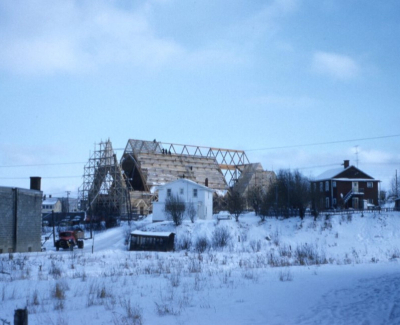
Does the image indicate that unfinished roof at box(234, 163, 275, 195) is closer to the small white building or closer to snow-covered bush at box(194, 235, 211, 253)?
the small white building

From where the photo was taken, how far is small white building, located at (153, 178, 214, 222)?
183ft

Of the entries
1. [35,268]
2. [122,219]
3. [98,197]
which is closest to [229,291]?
[35,268]

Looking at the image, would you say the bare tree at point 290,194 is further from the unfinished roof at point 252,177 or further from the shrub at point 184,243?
the unfinished roof at point 252,177

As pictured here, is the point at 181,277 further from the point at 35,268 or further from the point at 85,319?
the point at 35,268

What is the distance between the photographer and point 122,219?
2361 inches

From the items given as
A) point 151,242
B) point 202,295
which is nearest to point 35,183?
point 151,242

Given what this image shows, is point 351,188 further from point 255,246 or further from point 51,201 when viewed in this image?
point 51,201

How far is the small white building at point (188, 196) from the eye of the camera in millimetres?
55844

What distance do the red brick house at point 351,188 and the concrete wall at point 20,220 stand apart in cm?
3684

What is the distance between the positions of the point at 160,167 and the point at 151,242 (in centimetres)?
3896

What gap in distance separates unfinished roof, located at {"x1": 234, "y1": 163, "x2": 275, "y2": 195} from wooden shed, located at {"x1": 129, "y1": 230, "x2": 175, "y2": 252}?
45.0m

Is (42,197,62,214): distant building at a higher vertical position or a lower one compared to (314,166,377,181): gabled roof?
lower

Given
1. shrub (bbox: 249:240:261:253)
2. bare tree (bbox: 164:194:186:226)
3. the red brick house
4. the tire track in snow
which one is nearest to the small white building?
bare tree (bbox: 164:194:186:226)

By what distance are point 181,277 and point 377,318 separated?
870 cm
